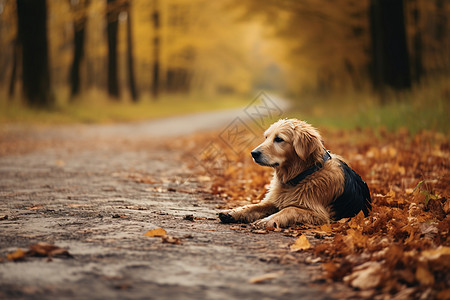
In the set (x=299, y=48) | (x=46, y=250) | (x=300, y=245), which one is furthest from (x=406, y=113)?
(x=299, y=48)

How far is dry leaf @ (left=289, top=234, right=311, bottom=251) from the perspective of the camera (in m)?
3.40

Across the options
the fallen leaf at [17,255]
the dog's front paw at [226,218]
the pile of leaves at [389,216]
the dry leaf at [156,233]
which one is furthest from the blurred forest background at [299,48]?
the fallen leaf at [17,255]

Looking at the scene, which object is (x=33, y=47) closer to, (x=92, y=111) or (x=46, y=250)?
(x=92, y=111)

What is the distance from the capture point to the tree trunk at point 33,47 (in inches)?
687

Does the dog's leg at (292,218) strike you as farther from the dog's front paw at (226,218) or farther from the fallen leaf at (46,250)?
the fallen leaf at (46,250)

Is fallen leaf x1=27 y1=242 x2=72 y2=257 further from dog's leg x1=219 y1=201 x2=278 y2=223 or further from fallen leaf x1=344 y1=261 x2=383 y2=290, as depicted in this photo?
fallen leaf x1=344 y1=261 x2=383 y2=290

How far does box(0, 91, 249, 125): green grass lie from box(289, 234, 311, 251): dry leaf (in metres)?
14.3

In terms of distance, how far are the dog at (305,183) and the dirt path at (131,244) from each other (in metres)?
0.50

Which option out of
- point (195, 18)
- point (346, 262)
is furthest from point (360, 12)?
point (195, 18)

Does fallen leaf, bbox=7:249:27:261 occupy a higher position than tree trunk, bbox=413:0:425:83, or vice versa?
tree trunk, bbox=413:0:425:83

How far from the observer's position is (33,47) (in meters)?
17.6

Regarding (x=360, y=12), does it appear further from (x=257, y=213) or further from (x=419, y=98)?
(x=257, y=213)

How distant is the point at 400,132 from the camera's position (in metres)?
9.46

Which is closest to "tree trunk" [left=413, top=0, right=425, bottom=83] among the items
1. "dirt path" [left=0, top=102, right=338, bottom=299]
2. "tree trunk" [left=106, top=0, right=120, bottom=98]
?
"dirt path" [left=0, top=102, right=338, bottom=299]
